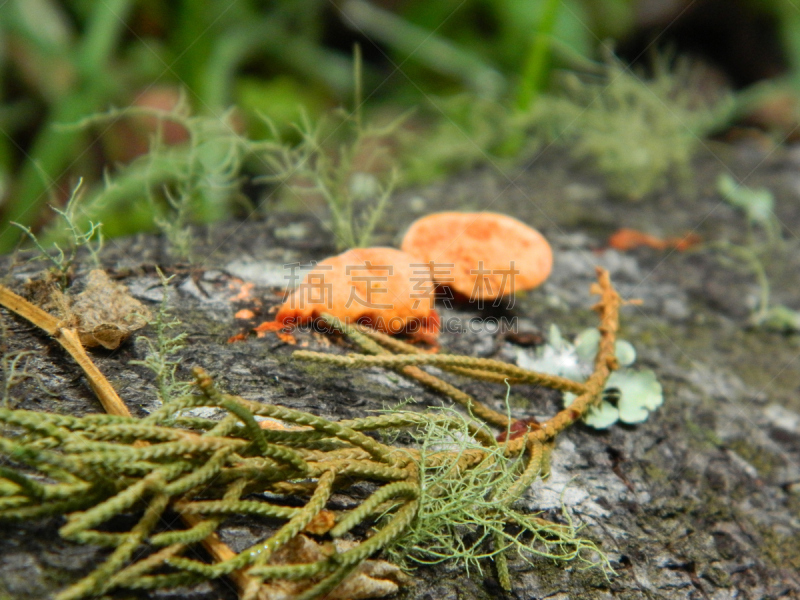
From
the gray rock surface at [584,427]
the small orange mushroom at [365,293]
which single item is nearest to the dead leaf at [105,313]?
the gray rock surface at [584,427]

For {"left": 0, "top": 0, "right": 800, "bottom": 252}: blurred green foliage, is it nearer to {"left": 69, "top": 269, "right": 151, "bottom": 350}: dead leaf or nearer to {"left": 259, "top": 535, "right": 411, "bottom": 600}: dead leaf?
{"left": 69, "top": 269, "right": 151, "bottom": 350}: dead leaf

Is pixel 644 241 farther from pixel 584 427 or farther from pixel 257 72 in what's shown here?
pixel 257 72

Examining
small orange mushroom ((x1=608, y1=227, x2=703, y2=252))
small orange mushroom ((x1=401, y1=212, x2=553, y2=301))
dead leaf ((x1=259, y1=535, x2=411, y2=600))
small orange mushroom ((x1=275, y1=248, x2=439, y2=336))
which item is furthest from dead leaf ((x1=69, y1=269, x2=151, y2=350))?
small orange mushroom ((x1=608, y1=227, x2=703, y2=252))

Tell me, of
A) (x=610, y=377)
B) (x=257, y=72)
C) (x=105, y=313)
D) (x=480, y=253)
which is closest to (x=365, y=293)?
(x=480, y=253)

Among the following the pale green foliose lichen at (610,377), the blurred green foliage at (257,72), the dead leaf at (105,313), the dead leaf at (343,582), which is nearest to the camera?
the dead leaf at (343,582)

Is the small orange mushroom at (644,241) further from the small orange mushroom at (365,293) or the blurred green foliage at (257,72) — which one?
the small orange mushroom at (365,293)

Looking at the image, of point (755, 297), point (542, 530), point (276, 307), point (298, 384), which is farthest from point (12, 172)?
point (755, 297)
